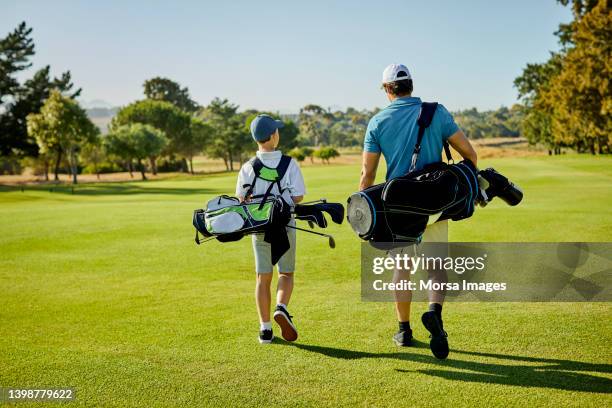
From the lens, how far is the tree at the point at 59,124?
7300 centimetres

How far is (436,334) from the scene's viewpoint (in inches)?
201

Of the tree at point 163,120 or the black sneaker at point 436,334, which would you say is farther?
the tree at point 163,120

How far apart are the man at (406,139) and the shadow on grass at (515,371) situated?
0.72ft

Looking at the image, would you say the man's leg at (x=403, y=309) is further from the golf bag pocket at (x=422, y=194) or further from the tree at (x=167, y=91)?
the tree at (x=167, y=91)

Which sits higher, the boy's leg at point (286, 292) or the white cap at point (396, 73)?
the white cap at point (396, 73)

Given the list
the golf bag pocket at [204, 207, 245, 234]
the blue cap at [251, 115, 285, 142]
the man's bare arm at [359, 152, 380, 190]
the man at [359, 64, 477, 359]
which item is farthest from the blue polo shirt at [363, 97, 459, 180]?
the golf bag pocket at [204, 207, 245, 234]

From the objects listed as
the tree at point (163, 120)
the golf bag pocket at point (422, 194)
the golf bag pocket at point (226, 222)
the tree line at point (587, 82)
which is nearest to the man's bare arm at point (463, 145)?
the golf bag pocket at point (422, 194)

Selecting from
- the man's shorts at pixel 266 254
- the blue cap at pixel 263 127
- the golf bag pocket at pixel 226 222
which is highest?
the blue cap at pixel 263 127

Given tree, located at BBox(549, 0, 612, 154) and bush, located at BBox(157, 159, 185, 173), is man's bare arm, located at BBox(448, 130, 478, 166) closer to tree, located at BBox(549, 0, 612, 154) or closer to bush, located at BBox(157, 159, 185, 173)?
tree, located at BBox(549, 0, 612, 154)

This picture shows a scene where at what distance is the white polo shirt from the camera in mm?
5816

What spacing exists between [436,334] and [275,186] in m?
2.01

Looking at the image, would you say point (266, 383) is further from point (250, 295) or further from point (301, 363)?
point (250, 295)

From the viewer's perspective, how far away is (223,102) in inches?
5408

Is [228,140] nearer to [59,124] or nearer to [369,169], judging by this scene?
[59,124]
